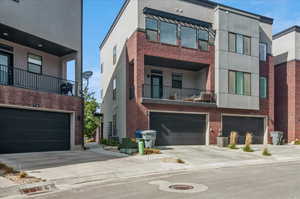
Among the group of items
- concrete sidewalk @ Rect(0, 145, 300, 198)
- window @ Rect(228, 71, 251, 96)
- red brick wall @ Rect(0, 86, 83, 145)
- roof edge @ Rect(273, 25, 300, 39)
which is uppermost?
roof edge @ Rect(273, 25, 300, 39)

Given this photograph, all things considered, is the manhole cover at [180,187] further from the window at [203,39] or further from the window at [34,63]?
the window at [203,39]

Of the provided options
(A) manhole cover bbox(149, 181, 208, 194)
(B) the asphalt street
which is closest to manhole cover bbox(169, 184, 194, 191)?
(A) manhole cover bbox(149, 181, 208, 194)

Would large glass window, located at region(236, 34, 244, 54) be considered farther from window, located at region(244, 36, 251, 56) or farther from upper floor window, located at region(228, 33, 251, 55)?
window, located at region(244, 36, 251, 56)

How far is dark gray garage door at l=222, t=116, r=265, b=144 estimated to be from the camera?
24.2 m

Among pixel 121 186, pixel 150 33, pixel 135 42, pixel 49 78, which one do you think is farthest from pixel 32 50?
pixel 121 186

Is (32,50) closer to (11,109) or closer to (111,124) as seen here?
→ (11,109)

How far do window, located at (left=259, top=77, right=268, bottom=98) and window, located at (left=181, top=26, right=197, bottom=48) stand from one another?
288 inches

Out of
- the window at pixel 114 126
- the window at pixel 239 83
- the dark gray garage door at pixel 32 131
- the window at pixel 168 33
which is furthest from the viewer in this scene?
the window at pixel 114 126

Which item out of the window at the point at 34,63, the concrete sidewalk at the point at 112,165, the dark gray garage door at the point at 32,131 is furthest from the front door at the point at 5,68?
the concrete sidewalk at the point at 112,165

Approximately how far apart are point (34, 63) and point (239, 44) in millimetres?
16329

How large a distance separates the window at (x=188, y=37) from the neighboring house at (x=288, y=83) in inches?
417

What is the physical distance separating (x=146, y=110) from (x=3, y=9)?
10.9 meters

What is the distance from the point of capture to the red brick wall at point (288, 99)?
26.8m

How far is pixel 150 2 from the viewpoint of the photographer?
21.9 m
